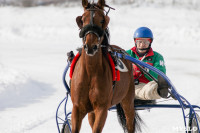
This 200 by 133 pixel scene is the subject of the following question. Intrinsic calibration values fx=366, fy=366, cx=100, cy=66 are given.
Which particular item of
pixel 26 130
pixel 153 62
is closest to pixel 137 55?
pixel 153 62

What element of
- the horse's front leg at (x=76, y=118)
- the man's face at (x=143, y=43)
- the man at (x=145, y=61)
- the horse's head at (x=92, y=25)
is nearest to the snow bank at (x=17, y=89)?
the man at (x=145, y=61)

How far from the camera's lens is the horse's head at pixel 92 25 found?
341cm

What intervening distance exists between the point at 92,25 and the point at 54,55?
13369 millimetres

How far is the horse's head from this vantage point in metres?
3.41

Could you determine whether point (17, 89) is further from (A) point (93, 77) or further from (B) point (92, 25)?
(B) point (92, 25)

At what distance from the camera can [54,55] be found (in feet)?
54.9

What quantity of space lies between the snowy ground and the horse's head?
2.36 metres

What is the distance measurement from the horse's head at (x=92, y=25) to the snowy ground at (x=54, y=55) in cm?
236

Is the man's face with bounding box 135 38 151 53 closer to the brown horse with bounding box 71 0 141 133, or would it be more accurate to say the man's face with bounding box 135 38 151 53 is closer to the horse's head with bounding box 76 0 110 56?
the brown horse with bounding box 71 0 141 133

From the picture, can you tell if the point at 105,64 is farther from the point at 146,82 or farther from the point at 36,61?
the point at 36,61

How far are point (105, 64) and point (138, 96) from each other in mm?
1428

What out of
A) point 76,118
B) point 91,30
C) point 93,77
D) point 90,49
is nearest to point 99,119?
point 76,118

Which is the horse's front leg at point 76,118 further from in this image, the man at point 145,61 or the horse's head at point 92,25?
the man at point 145,61

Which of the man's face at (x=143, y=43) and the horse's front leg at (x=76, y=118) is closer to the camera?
the horse's front leg at (x=76, y=118)
